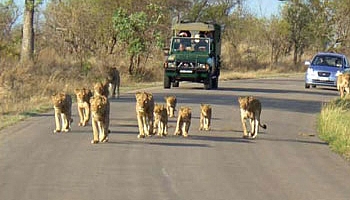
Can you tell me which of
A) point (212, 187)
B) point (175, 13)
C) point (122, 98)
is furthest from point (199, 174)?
point (175, 13)

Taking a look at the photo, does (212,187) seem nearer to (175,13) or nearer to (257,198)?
(257,198)

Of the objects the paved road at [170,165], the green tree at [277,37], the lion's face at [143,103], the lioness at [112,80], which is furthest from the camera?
the green tree at [277,37]

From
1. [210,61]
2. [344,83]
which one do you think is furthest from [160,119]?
[210,61]

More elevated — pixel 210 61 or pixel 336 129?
pixel 210 61

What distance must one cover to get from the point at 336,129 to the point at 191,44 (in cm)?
1684

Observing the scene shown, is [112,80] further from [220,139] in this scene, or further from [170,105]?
[220,139]

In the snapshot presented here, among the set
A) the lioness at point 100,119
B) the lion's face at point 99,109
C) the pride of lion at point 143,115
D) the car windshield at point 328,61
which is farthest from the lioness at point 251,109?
the car windshield at point 328,61

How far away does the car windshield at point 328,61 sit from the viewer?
3775 cm

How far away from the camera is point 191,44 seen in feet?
113

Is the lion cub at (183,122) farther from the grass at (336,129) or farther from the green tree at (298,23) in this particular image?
the green tree at (298,23)

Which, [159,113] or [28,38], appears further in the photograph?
[28,38]

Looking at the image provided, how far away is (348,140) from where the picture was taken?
52.5 feet

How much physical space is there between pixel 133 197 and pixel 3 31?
35.9m

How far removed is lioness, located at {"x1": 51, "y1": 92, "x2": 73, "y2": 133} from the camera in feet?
53.5
